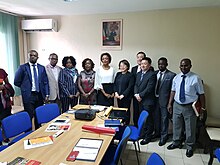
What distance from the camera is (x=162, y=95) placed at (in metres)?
3.12

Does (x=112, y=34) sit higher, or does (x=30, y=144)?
(x=112, y=34)

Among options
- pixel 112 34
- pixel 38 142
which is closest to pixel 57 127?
pixel 38 142

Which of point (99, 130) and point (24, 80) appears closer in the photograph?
point (99, 130)

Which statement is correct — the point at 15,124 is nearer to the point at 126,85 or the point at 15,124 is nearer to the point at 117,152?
the point at 117,152

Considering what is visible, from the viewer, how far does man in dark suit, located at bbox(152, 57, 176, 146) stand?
10.2 ft

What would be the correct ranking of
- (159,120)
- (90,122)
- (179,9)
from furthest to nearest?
(179,9)
(159,120)
(90,122)

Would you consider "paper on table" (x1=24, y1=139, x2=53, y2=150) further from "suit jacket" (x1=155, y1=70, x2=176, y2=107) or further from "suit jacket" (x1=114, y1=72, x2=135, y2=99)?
"suit jacket" (x1=155, y1=70, x2=176, y2=107)

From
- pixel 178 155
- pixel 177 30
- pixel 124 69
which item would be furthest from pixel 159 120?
pixel 177 30

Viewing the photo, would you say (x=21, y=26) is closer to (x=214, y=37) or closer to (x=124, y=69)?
(x=124, y=69)

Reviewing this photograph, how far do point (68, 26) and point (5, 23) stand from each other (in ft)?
4.22

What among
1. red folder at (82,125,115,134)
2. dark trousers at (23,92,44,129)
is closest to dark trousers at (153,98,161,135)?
red folder at (82,125,115,134)

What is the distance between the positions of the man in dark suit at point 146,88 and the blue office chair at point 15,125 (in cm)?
178

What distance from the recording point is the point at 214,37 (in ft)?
11.5

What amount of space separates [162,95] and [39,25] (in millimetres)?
3024
